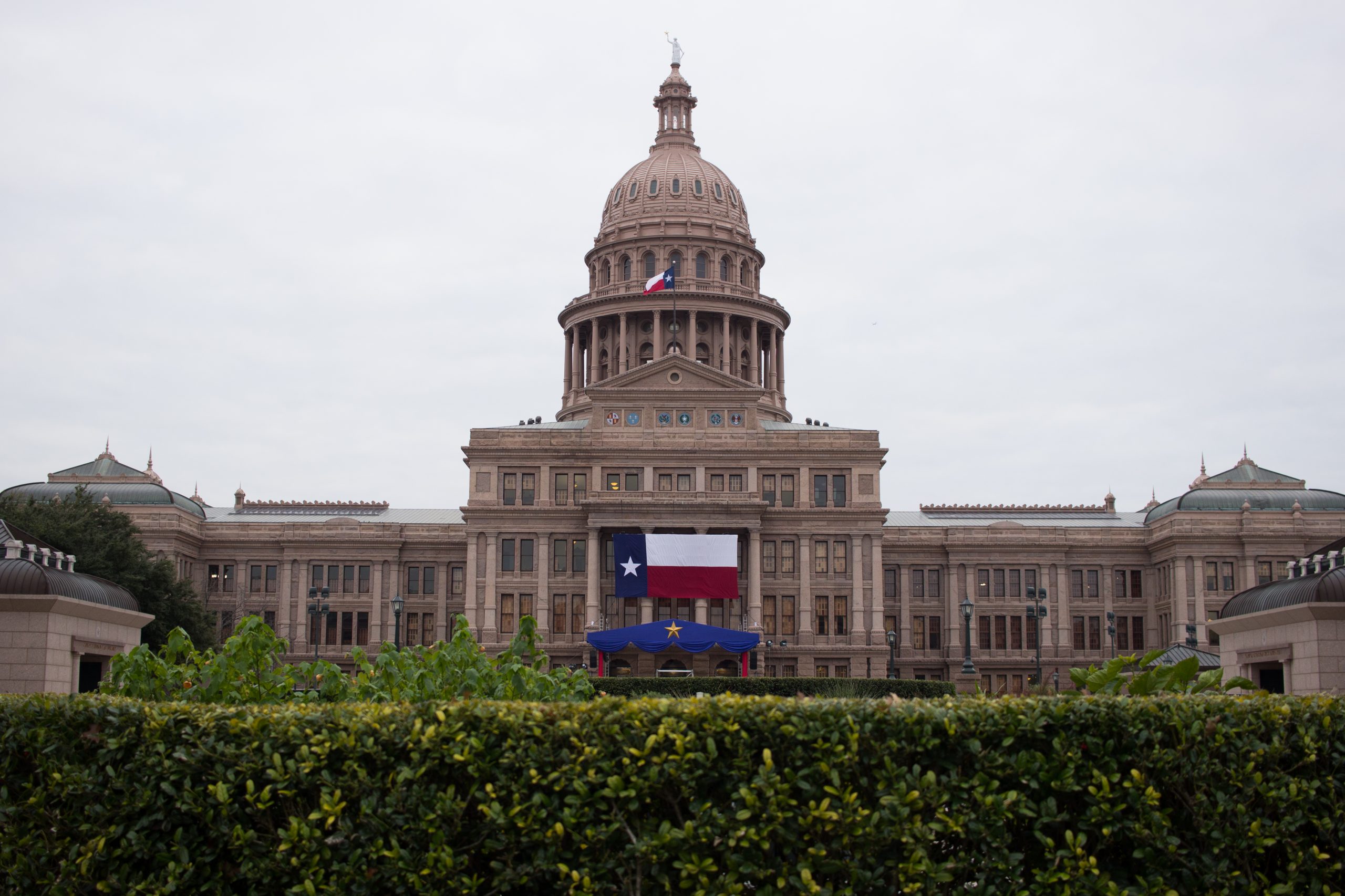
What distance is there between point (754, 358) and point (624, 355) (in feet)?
35.5

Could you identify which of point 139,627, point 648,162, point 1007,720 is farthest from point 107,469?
point 1007,720

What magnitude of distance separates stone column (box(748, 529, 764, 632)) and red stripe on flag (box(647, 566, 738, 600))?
4.63 meters

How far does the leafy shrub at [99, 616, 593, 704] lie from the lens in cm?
2333

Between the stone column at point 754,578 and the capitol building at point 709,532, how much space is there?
0.44ft

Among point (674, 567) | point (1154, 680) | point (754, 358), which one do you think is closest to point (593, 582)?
point (674, 567)

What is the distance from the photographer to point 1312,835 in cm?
1598

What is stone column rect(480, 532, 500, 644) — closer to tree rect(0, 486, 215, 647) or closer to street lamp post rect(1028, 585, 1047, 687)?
tree rect(0, 486, 215, 647)

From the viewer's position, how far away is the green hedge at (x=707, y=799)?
14945 millimetres

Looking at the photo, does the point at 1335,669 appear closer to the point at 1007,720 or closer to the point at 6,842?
the point at 1007,720

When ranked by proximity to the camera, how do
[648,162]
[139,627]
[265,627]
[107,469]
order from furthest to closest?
[648,162]
[107,469]
[139,627]
[265,627]

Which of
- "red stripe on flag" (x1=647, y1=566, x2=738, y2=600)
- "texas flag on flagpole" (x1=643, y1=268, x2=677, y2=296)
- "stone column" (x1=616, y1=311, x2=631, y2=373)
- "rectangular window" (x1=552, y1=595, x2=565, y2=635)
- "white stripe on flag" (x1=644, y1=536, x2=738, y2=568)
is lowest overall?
"rectangular window" (x1=552, y1=595, x2=565, y2=635)

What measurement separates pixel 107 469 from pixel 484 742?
95.0 metres

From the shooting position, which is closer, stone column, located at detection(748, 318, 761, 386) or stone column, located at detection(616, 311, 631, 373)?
stone column, located at detection(616, 311, 631, 373)

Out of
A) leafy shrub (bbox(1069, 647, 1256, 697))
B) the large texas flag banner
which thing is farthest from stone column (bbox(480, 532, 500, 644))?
leafy shrub (bbox(1069, 647, 1256, 697))
